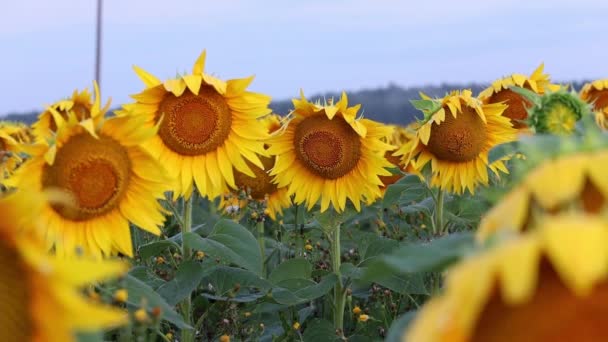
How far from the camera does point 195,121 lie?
2869 mm

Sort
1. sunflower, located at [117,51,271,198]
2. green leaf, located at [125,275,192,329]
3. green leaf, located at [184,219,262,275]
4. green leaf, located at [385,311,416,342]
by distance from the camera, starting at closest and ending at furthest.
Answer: green leaf, located at [385,311,416,342] < green leaf, located at [125,275,192,329] < green leaf, located at [184,219,262,275] < sunflower, located at [117,51,271,198]

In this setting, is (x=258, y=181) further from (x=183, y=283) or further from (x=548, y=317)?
(x=548, y=317)

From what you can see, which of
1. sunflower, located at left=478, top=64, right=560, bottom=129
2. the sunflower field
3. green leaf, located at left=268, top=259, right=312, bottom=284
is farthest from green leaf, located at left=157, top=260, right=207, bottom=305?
sunflower, located at left=478, top=64, right=560, bottom=129

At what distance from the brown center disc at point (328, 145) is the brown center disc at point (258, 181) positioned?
11.0 inches

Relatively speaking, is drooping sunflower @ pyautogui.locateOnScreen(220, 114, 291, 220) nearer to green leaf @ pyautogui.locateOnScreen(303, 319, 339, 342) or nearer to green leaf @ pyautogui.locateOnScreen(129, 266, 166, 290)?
green leaf @ pyautogui.locateOnScreen(303, 319, 339, 342)

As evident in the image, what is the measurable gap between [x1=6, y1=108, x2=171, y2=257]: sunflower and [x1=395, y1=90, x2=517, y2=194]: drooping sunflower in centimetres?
164

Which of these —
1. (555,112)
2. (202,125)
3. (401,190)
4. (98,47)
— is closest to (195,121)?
(202,125)

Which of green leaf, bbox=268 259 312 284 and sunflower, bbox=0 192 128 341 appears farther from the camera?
green leaf, bbox=268 259 312 284

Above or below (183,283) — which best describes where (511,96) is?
above

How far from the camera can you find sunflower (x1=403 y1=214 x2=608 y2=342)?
69 cm

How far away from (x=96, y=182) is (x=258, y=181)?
5.68 ft

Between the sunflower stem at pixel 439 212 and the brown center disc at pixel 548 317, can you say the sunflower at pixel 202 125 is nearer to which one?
the sunflower stem at pixel 439 212

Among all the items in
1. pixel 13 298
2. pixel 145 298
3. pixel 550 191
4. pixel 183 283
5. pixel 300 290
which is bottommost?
pixel 300 290

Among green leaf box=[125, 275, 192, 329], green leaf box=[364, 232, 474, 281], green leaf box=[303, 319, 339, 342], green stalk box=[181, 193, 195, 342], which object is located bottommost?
green leaf box=[303, 319, 339, 342]
